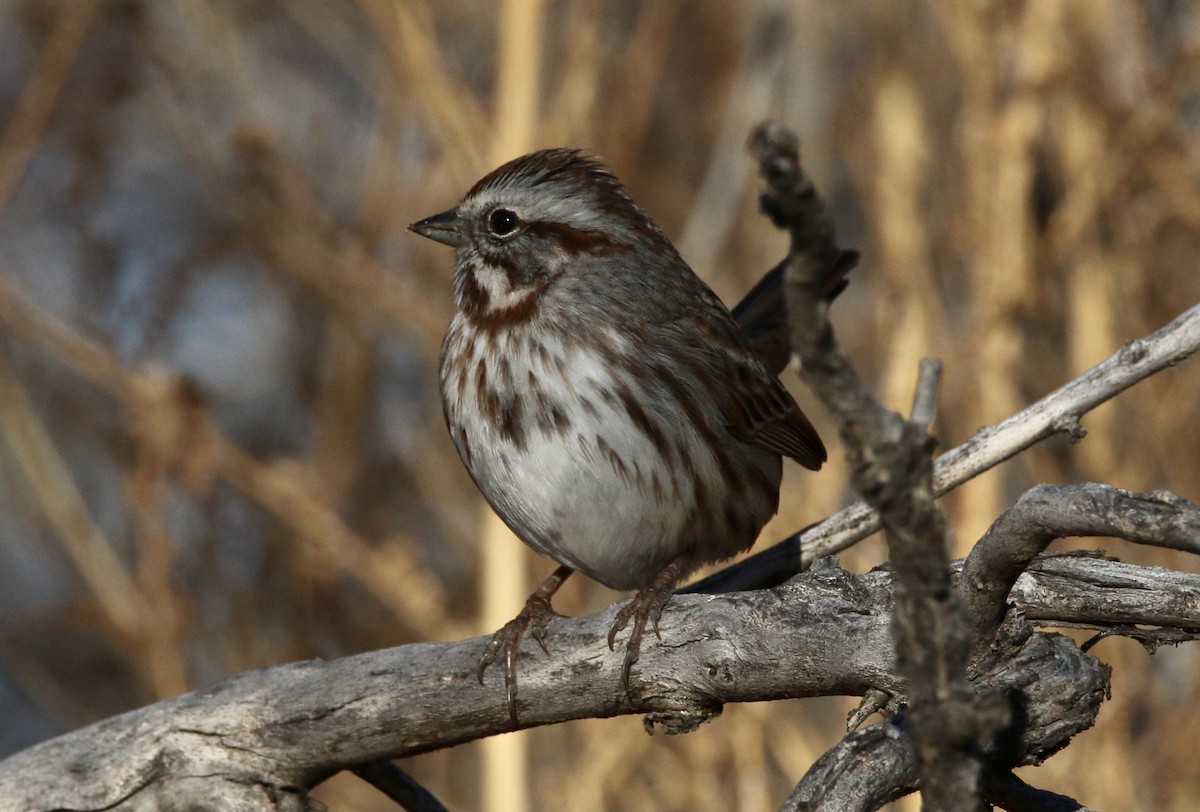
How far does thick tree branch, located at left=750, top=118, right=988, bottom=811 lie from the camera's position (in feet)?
4.24

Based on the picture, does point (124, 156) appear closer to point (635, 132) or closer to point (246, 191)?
point (246, 191)

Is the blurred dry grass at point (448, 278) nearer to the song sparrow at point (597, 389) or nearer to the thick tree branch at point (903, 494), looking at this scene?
the song sparrow at point (597, 389)

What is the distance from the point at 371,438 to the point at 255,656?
126cm

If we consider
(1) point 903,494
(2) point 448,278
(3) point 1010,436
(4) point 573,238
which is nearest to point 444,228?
(4) point 573,238

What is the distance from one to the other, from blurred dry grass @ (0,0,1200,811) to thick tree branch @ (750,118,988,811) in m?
3.00

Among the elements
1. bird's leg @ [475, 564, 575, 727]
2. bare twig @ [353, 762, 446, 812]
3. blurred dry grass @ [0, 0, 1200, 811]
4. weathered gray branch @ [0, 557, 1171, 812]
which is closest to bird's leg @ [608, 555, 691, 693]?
weathered gray branch @ [0, 557, 1171, 812]

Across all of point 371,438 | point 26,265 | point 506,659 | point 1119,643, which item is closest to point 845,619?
point 506,659

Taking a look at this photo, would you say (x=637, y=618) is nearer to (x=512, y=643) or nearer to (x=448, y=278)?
(x=512, y=643)

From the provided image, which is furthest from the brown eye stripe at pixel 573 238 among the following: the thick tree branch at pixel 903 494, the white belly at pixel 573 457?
the thick tree branch at pixel 903 494

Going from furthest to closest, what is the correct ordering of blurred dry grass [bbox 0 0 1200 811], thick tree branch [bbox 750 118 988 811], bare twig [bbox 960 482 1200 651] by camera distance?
blurred dry grass [bbox 0 0 1200 811]
bare twig [bbox 960 482 1200 651]
thick tree branch [bbox 750 118 988 811]

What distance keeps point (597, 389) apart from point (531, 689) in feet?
2.50

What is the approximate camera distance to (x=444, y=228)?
11.5ft

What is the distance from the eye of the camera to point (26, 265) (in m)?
6.69

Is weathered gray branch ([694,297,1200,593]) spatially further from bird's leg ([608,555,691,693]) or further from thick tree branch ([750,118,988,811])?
thick tree branch ([750,118,988,811])
